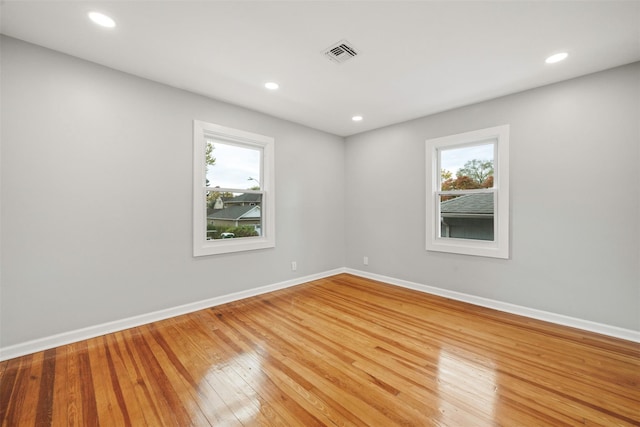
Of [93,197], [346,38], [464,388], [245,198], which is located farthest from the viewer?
[245,198]

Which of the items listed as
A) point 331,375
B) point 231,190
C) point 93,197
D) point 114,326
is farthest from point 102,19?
point 331,375

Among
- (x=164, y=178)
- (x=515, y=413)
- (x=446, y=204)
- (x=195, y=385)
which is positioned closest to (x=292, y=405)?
(x=195, y=385)

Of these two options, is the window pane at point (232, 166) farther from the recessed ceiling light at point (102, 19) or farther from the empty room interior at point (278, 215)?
the recessed ceiling light at point (102, 19)

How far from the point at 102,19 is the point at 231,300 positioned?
304 cm

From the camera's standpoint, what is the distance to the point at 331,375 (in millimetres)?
1901

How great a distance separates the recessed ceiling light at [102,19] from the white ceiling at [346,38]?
0.06 metres

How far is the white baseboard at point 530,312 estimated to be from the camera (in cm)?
248

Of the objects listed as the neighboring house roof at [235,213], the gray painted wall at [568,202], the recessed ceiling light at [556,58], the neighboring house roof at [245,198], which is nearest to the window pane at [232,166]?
the neighboring house roof at [245,198]

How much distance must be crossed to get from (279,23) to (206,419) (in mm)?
2724

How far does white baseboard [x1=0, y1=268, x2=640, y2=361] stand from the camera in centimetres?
221

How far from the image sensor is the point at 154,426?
4.75ft

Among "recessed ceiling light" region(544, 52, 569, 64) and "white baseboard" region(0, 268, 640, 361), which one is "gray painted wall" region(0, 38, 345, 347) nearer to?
"white baseboard" region(0, 268, 640, 361)

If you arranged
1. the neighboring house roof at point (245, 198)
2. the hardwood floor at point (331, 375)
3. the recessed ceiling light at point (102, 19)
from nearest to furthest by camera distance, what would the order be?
the hardwood floor at point (331, 375) < the recessed ceiling light at point (102, 19) < the neighboring house roof at point (245, 198)

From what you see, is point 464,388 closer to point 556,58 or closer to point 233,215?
point 556,58
